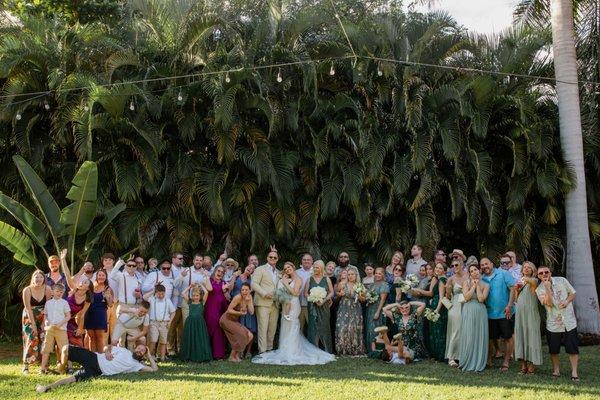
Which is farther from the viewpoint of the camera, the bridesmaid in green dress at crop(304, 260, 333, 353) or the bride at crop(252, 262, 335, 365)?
the bridesmaid in green dress at crop(304, 260, 333, 353)

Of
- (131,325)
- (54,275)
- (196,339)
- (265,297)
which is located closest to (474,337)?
(265,297)

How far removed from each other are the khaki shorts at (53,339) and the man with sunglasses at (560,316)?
6.79 meters

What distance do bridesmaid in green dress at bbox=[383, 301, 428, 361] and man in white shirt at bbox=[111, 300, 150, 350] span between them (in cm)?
379

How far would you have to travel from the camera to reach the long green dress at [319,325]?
1233cm

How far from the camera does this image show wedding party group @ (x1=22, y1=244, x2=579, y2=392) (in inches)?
407

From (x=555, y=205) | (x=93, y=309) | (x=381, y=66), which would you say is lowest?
(x=93, y=309)

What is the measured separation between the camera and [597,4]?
15.8 m

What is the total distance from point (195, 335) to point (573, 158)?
8235mm

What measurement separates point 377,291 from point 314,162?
11.8 ft

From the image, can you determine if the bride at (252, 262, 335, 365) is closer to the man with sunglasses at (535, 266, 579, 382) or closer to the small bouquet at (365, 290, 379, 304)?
the small bouquet at (365, 290, 379, 304)

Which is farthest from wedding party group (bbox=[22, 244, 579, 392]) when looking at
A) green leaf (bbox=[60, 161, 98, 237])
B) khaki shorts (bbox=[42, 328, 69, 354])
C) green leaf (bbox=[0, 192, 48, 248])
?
green leaf (bbox=[0, 192, 48, 248])

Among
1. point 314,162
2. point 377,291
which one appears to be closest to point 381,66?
point 314,162

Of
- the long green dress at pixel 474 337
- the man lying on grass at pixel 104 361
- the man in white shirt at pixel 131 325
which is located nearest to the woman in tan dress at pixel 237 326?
the man in white shirt at pixel 131 325

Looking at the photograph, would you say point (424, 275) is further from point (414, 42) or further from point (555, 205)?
point (414, 42)
